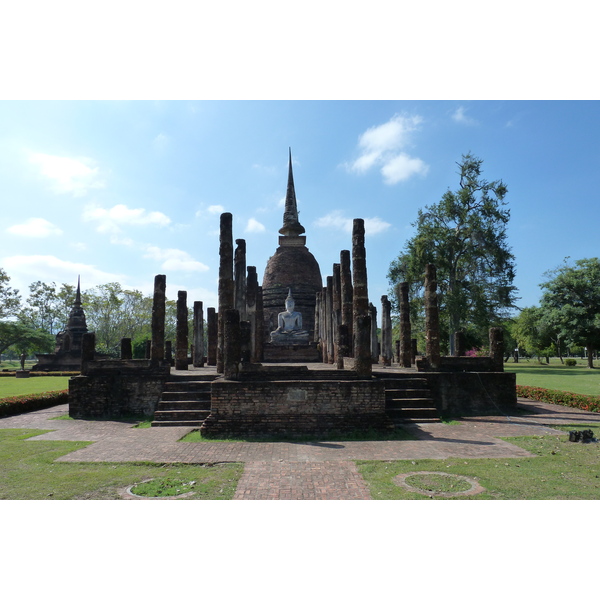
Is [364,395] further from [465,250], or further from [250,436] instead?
[465,250]

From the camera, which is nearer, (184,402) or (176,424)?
(176,424)

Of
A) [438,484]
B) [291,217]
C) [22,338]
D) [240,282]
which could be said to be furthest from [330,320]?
[22,338]

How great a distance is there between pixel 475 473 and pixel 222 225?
407 inches

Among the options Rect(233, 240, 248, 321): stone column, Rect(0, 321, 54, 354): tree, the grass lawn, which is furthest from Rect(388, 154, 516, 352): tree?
Rect(0, 321, 54, 354): tree

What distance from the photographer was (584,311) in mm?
33125

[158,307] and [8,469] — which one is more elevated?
[158,307]

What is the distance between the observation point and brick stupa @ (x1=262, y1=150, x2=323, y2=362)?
32656 mm

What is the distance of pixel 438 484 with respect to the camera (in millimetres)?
5805

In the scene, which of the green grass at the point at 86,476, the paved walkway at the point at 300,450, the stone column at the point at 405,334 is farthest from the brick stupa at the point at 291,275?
the green grass at the point at 86,476

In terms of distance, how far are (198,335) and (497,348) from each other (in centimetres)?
1382

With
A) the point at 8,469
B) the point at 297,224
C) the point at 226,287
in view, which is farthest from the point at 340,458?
the point at 297,224

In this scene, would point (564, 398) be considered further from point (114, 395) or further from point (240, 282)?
point (114, 395)

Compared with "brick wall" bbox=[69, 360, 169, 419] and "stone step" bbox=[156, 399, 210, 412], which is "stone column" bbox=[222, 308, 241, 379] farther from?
"brick wall" bbox=[69, 360, 169, 419]

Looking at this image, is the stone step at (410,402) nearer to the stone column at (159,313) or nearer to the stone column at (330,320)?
the stone column at (159,313)
